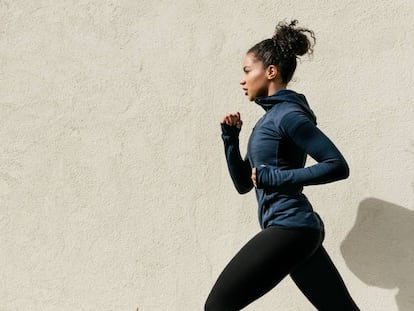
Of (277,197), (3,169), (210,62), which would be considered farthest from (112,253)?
(277,197)

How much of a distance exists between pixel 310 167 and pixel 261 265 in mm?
376

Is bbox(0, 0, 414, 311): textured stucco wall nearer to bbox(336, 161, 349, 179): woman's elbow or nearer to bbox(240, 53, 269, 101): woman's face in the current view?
bbox(240, 53, 269, 101): woman's face

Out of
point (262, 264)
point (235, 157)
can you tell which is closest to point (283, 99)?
point (235, 157)

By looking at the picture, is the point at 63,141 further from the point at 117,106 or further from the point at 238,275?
the point at 238,275

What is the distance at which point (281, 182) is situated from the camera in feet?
7.52

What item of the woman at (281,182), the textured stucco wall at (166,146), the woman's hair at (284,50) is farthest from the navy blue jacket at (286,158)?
the textured stucco wall at (166,146)

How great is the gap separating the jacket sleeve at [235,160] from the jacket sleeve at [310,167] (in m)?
0.20

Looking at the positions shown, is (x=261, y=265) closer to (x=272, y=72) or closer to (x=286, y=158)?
(x=286, y=158)

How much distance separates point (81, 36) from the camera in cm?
333

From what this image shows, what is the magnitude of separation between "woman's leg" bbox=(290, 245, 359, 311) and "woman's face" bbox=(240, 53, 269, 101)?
0.63 metres

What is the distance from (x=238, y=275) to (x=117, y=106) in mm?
1264

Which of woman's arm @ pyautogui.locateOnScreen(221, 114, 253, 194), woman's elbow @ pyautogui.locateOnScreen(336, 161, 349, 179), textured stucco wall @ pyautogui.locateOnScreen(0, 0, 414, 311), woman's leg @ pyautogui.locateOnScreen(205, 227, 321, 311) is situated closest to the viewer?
woman's elbow @ pyautogui.locateOnScreen(336, 161, 349, 179)

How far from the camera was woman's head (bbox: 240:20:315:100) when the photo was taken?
248 centimetres

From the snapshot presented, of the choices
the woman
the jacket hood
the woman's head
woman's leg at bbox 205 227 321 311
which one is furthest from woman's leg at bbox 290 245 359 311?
the woman's head
